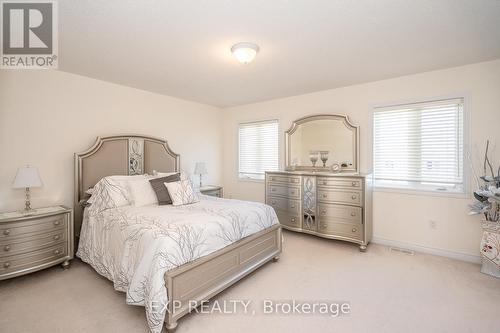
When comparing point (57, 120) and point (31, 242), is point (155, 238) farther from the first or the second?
point (57, 120)

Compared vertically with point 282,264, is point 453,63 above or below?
above

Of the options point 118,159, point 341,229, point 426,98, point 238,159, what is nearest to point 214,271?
point 341,229

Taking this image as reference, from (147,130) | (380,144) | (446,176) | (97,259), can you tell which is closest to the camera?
(97,259)

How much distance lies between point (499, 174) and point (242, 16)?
11.0 ft

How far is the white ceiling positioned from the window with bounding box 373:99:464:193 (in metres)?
0.59

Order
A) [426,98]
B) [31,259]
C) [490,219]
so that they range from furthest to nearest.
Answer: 1. [426,98]
2. [490,219]
3. [31,259]

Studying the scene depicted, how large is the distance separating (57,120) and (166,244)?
262 cm

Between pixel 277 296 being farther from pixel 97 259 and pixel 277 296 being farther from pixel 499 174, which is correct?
pixel 499 174

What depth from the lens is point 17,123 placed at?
295 centimetres

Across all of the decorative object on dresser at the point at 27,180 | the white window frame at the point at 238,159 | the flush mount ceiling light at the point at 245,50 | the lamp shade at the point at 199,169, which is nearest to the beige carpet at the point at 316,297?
the decorative object on dresser at the point at 27,180

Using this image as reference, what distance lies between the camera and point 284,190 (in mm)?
4266

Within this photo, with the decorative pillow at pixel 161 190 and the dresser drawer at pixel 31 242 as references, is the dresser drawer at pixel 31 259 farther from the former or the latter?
the decorative pillow at pixel 161 190

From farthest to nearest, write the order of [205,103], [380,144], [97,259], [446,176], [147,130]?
1. [205,103]
2. [147,130]
3. [380,144]
4. [446,176]
5. [97,259]

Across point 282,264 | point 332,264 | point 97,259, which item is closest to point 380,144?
point 332,264
